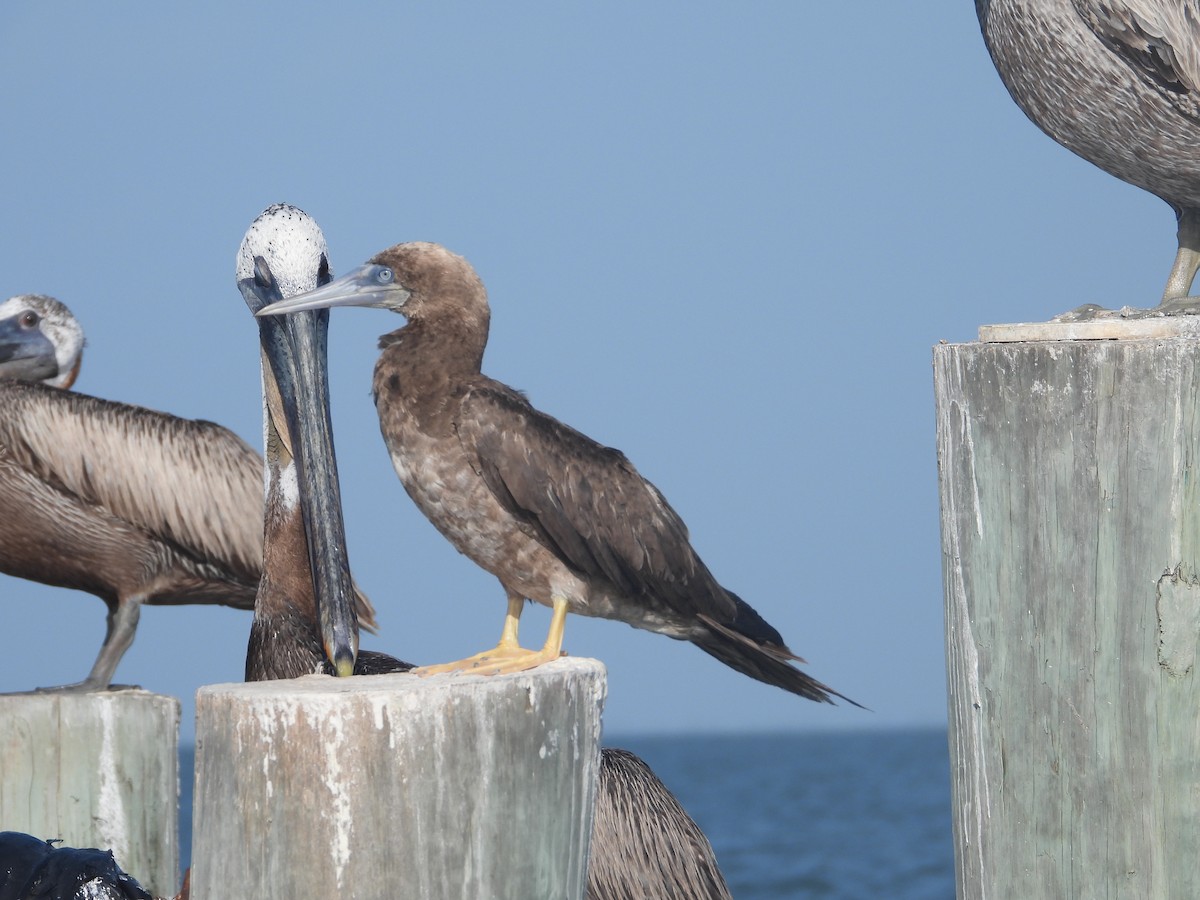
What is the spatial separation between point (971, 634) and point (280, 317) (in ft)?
7.39

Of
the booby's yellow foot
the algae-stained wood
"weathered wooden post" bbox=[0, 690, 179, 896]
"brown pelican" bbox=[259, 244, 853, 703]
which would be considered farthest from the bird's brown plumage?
the algae-stained wood

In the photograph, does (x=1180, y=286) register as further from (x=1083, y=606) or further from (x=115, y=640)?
(x=115, y=640)

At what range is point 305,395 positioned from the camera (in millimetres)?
4238

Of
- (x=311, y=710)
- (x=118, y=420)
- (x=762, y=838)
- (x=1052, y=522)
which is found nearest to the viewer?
(x=311, y=710)

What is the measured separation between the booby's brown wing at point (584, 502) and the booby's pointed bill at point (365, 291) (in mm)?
305

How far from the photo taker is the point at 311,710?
2422 millimetres

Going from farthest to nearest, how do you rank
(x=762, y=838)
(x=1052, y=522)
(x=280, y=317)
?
(x=762, y=838) < (x=280, y=317) < (x=1052, y=522)

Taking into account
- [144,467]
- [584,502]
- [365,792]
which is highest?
[144,467]

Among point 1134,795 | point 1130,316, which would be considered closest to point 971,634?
point 1134,795

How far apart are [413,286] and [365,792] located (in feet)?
5.01

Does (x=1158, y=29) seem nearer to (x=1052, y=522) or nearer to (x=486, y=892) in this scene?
(x=1052, y=522)

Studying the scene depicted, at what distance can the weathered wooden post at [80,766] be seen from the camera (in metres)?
3.95

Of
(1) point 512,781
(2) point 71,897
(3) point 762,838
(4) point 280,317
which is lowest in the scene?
(3) point 762,838

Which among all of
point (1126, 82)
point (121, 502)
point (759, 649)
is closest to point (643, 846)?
point (759, 649)
